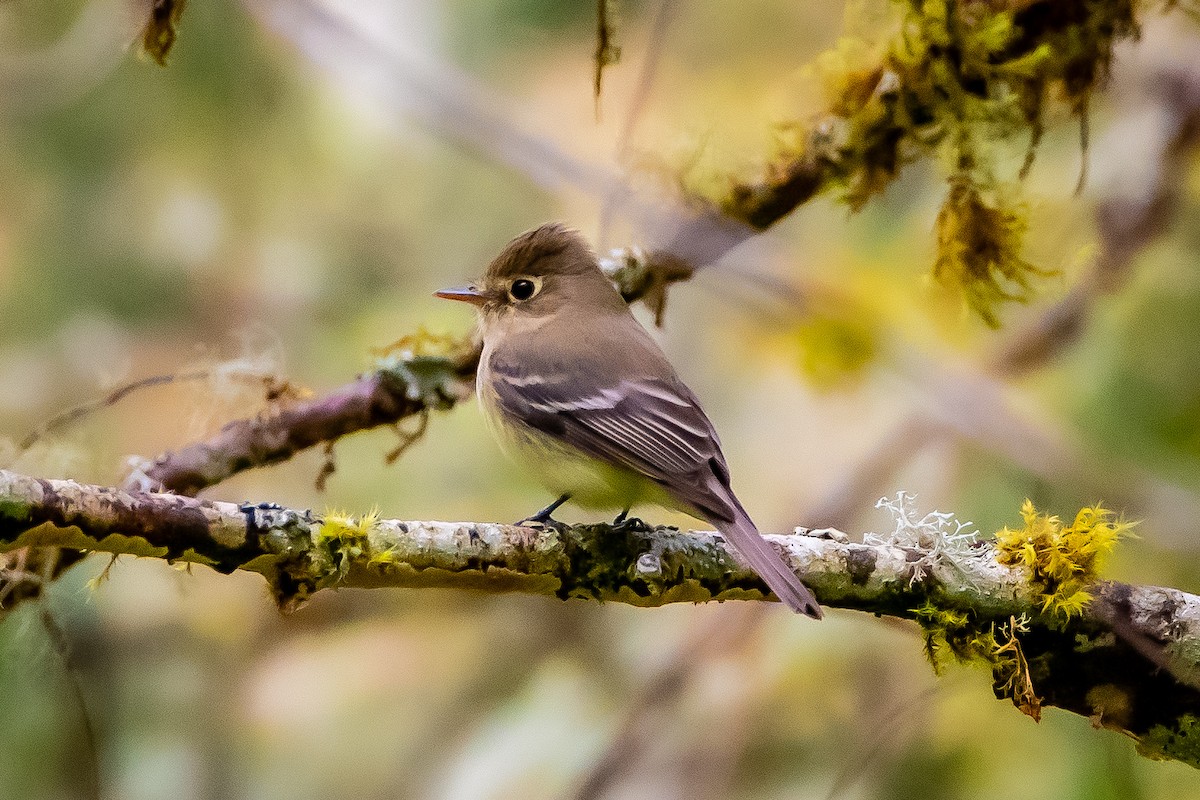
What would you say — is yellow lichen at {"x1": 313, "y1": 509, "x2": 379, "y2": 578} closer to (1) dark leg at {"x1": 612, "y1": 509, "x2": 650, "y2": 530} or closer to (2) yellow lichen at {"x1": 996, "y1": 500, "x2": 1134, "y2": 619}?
(1) dark leg at {"x1": 612, "y1": 509, "x2": 650, "y2": 530}

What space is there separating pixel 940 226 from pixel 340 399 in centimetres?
164

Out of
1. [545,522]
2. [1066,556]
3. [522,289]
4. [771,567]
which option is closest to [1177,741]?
[1066,556]

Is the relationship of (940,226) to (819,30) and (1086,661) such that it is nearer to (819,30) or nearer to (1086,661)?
(1086,661)

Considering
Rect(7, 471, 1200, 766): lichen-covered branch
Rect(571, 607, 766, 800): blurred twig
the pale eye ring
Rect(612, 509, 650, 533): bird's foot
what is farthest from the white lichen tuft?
the pale eye ring

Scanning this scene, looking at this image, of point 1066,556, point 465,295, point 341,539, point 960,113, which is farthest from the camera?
point 465,295

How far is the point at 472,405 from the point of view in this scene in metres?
4.39

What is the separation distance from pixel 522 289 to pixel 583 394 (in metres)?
0.57

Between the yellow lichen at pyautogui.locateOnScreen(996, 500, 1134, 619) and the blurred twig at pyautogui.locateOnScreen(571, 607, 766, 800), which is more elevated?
the yellow lichen at pyautogui.locateOnScreen(996, 500, 1134, 619)

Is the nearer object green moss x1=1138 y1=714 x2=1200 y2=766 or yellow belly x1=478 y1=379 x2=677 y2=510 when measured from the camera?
green moss x1=1138 y1=714 x2=1200 y2=766

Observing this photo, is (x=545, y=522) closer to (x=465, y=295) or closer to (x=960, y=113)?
(x=465, y=295)

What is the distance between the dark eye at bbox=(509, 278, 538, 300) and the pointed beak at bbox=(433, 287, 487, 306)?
0.28 feet

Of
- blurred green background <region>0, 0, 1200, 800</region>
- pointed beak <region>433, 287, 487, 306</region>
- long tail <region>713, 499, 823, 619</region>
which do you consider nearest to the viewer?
long tail <region>713, 499, 823, 619</region>

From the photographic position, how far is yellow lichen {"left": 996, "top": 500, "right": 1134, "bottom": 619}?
221cm

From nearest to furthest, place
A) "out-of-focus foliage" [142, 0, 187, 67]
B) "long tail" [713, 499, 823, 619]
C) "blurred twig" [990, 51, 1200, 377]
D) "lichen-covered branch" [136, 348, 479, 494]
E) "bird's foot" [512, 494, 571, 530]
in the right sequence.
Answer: "long tail" [713, 499, 823, 619] < "bird's foot" [512, 494, 571, 530] < "out-of-focus foliage" [142, 0, 187, 67] < "lichen-covered branch" [136, 348, 479, 494] < "blurred twig" [990, 51, 1200, 377]
